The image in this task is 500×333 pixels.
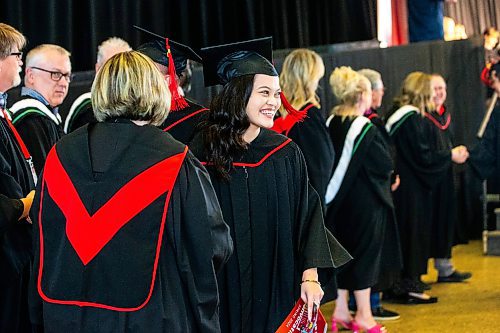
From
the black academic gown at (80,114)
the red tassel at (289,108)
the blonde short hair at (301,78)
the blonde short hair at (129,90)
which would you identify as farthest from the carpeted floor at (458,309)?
the blonde short hair at (129,90)

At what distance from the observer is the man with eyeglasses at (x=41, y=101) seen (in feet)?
14.6

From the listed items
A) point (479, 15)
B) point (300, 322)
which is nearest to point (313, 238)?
point (300, 322)

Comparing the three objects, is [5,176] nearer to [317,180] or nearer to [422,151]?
[317,180]

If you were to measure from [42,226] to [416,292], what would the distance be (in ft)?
15.0

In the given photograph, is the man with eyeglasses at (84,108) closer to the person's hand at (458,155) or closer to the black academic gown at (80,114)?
the black academic gown at (80,114)

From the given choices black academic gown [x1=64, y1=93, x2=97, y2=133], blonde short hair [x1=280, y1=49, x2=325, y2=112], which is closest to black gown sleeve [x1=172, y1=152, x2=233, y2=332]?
black academic gown [x1=64, y1=93, x2=97, y2=133]

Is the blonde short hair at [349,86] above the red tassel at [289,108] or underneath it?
above

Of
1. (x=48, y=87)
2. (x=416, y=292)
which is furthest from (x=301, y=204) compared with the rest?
(x=416, y=292)

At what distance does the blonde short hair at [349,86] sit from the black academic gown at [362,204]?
125mm

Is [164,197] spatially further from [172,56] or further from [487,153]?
[487,153]

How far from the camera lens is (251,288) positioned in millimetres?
3869

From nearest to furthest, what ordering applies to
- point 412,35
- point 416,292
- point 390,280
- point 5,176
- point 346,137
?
point 5,176 → point 346,137 → point 390,280 → point 416,292 → point 412,35

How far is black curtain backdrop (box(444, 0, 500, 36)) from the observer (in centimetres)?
1320

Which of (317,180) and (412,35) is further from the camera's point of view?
(412,35)
